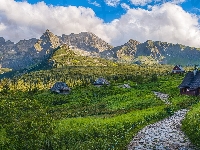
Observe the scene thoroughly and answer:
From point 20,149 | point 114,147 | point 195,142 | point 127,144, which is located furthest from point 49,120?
point 195,142

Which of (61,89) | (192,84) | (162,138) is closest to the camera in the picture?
(162,138)

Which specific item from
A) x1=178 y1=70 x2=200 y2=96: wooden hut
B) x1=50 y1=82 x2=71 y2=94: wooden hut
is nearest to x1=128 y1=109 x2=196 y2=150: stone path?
x1=178 y1=70 x2=200 y2=96: wooden hut

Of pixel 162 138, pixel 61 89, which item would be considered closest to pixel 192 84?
pixel 162 138

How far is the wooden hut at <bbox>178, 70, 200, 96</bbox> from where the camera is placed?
67.8 meters

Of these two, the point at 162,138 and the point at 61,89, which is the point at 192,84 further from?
the point at 61,89

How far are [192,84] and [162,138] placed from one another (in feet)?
153

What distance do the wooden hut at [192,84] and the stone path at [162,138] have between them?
1416 inches

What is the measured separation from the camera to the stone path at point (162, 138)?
2328 cm

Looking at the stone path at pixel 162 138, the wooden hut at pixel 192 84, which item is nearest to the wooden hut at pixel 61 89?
the wooden hut at pixel 192 84

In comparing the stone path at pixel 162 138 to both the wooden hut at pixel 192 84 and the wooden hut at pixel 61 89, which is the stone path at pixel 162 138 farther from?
the wooden hut at pixel 61 89

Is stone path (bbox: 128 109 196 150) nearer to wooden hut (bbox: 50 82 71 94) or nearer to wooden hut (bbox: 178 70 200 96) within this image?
wooden hut (bbox: 178 70 200 96)

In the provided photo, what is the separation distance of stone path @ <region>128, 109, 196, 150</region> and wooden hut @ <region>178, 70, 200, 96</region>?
3597 cm

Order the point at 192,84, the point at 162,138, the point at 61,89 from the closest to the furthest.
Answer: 1. the point at 162,138
2. the point at 192,84
3. the point at 61,89

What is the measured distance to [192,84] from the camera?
6912cm
